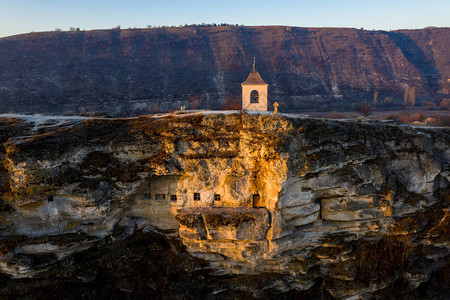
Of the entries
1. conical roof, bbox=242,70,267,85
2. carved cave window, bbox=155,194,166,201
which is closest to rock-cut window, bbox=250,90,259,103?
conical roof, bbox=242,70,267,85

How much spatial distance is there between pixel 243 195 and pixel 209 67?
53335 millimetres

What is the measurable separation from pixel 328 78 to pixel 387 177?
5543 centimetres

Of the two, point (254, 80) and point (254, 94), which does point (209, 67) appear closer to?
Answer: point (254, 94)

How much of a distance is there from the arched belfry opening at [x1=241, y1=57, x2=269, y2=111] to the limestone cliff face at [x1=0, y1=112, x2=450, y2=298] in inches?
289

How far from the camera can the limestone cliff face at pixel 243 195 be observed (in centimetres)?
1571

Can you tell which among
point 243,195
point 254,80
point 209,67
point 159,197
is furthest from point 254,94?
point 209,67

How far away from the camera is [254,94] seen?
81.0 feet

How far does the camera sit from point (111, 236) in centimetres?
1694

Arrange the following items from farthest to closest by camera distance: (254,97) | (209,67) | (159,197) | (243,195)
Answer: (209,67), (254,97), (159,197), (243,195)

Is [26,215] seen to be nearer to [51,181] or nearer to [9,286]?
[51,181]

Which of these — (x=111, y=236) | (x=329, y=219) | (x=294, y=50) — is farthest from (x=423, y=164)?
(x=294, y=50)

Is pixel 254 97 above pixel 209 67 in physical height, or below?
below

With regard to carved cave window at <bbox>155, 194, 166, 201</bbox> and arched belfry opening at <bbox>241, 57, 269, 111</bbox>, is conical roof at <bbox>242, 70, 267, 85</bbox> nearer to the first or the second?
arched belfry opening at <bbox>241, 57, 269, 111</bbox>

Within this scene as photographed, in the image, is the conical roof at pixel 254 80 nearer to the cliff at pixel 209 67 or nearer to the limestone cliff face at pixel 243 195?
the limestone cliff face at pixel 243 195
